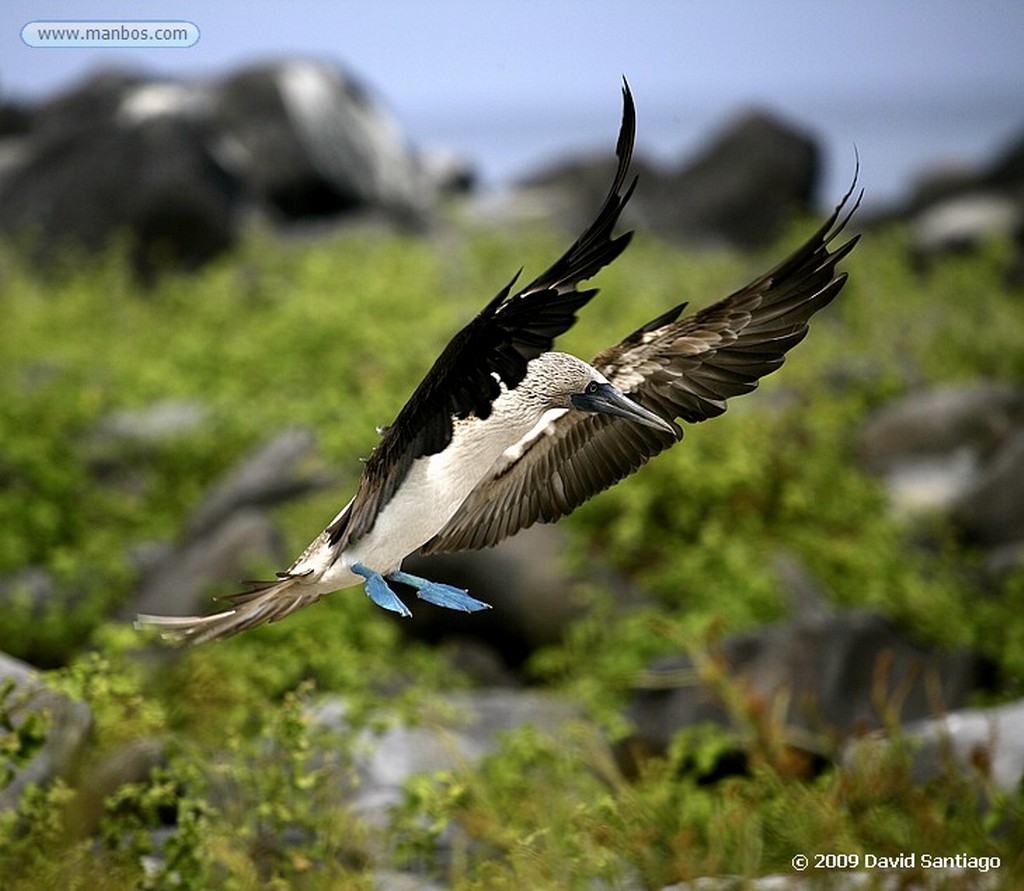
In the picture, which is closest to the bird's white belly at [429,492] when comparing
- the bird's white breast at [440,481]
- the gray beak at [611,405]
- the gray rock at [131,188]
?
the bird's white breast at [440,481]

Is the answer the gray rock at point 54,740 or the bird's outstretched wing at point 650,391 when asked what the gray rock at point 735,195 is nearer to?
the gray rock at point 54,740

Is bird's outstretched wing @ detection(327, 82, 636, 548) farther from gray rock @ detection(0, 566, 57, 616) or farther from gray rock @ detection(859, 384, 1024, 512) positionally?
gray rock @ detection(859, 384, 1024, 512)

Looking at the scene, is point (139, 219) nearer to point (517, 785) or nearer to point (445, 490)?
point (517, 785)

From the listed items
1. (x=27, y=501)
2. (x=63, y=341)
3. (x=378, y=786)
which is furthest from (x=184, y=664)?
(x=63, y=341)

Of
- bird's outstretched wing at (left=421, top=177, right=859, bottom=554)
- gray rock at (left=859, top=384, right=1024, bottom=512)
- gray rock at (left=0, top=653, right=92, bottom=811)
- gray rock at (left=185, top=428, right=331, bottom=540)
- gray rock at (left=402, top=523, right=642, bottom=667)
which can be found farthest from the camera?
gray rock at (left=859, top=384, right=1024, bottom=512)

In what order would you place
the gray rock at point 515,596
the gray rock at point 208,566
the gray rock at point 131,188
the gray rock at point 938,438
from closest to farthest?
the gray rock at point 208,566 < the gray rock at point 515,596 < the gray rock at point 938,438 < the gray rock at point 131,188

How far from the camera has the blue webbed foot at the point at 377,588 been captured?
2350 mm

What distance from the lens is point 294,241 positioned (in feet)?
34.5

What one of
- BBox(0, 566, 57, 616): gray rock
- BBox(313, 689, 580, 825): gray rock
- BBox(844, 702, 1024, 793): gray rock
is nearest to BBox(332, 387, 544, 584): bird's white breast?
BBox(313, 689, 580, 825): gray rock

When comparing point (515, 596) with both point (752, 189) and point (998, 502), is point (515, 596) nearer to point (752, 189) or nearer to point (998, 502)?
point (998, 502)

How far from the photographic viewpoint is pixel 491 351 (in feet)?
7.35

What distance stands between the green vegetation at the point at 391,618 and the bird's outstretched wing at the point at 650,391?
39 centimetres

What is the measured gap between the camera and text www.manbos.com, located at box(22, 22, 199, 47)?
3211 millimetres

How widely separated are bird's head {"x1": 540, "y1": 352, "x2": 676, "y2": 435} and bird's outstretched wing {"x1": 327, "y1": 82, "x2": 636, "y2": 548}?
12 centimetres
